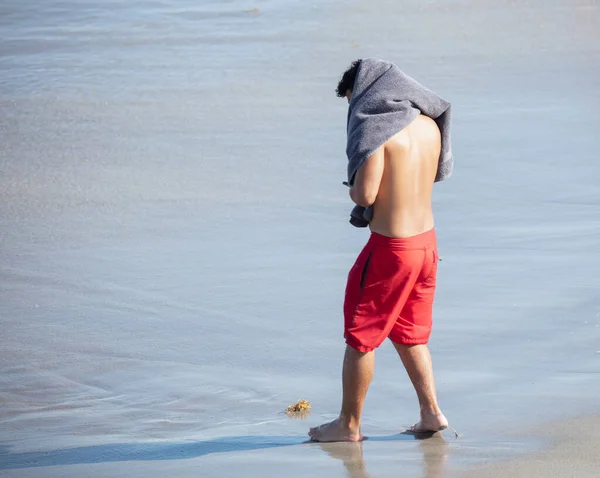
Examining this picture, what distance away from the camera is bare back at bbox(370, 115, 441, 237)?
436 centimetres

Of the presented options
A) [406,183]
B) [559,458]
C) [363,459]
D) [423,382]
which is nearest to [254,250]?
[423,382]

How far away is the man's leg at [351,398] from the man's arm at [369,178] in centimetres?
66

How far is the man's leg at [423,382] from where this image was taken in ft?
15.0

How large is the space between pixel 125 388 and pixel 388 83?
2.13 meters

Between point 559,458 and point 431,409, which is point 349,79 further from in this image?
point 559,458

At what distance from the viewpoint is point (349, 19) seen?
1549 cm

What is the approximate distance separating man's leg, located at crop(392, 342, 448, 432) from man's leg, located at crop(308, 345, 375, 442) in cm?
20

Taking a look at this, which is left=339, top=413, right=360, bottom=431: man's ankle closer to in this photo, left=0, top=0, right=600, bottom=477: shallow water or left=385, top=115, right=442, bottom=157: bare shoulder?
left=0, top=0, right=600, bottom=477: shallow water

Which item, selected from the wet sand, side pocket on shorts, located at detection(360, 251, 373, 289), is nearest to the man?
side pocket on shorts, located at detection(360, 251, 373, 289)

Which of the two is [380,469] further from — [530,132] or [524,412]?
[530,132]

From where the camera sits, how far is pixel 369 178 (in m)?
4.30

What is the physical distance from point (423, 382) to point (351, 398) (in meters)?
0.34

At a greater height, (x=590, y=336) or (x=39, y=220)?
(x=39, y=220)

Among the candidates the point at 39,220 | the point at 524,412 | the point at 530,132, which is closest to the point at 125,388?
the point at 524,412
